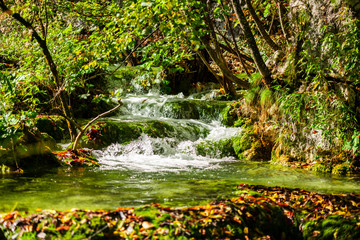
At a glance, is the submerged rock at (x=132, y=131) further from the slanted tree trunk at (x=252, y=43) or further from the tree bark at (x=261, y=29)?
the tree bark at (x=261, y=29)

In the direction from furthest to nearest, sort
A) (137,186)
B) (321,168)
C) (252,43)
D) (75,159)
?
(252,43) → (75,159) → (321,168) → (137,186)

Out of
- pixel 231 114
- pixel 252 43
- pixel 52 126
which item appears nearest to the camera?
pixel 252 43

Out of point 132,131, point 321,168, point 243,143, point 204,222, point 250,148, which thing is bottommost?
point 321,168

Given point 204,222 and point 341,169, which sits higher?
point 204,222

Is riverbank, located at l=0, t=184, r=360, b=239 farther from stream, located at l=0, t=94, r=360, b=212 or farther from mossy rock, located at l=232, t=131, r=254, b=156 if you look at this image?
mossy rock, located at l=232, t=131, r=254, b=156

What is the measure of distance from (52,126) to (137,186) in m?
5.27

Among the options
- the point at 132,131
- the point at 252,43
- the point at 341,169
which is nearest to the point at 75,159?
the point at 132,131

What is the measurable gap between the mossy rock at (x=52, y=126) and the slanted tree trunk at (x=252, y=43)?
5473mm

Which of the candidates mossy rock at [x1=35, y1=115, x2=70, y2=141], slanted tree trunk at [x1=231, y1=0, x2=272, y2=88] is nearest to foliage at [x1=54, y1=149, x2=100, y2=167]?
mossy rock at [x1=35, y1=115, x2=70, y2=141]

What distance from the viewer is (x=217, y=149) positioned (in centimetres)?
838

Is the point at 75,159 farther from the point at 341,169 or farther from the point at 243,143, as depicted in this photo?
the point at 341,169

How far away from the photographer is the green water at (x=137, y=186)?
3.32 meters

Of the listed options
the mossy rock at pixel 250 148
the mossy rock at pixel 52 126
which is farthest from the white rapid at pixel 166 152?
the mossy rock at pixel 52 126

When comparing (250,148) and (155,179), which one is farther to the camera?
(250,148)
